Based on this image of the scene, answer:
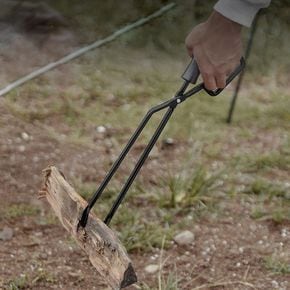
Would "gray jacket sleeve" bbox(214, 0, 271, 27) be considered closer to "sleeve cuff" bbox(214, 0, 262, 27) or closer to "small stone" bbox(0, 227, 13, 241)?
"sleeve cuff" bbox(214, 0, 262, 27)

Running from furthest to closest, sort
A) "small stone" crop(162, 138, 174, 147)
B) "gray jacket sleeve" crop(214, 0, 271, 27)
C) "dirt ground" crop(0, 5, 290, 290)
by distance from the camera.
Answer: "small stone" crop(162, 138, 174, 147), "dirt ground" crop(0, 5, 290, 290), "gray jacket sleeve" crop(214, 0, 271, 27)

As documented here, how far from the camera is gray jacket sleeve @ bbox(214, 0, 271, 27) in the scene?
1703 millimetres

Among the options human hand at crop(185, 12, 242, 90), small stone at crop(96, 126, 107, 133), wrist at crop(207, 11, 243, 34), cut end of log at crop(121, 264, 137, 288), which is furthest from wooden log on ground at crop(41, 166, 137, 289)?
small stone at crop(96, 126, 107, 133)

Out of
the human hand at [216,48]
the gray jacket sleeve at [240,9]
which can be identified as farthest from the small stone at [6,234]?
the gray jacket sleeve at [240,9]

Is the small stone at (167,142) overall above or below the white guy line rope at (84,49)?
above

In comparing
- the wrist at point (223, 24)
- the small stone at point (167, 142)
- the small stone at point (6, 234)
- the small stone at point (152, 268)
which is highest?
the wrist at point (223, 24)

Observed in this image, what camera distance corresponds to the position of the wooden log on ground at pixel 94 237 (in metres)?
1.93

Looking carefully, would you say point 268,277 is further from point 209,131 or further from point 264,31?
point 264,31

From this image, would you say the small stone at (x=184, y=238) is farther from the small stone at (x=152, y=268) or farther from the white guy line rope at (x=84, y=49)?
the white guy line rope at (x=84, y=49)

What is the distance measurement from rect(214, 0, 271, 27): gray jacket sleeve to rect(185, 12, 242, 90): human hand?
3 cm

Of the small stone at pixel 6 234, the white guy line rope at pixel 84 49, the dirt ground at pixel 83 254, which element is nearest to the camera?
the dirt ground at pixel 83 254

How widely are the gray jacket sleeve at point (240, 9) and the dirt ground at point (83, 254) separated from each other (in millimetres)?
1025

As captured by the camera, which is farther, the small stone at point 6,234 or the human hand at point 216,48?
the small stone at point 6,234

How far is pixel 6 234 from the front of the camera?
274 cm
